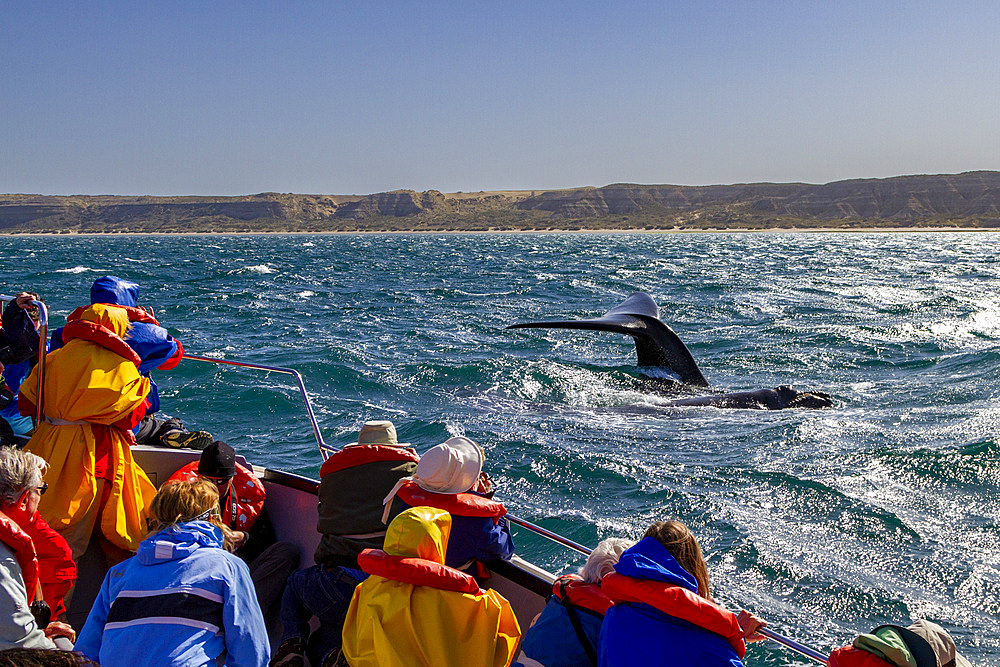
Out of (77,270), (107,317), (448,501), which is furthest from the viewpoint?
(77,270)

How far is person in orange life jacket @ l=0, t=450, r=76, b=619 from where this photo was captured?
385 centimetres

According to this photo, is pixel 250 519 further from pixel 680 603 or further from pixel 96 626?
pixel 680 603

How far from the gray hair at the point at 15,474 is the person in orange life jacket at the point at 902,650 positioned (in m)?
3.42

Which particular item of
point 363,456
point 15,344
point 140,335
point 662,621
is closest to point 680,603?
point 662,621

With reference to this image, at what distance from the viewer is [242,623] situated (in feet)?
11.1

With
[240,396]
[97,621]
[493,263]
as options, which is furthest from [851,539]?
[493,263]

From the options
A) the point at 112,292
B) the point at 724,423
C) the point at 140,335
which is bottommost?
the point at 724,423

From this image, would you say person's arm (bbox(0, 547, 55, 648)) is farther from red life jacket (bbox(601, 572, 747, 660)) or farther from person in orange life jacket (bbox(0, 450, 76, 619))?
red life jacket (bbox(601, 572, 747, 660))

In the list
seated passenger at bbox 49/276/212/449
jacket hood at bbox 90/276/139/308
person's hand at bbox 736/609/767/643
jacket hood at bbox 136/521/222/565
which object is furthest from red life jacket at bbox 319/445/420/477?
jacket hood at bbox 90/276/139/308

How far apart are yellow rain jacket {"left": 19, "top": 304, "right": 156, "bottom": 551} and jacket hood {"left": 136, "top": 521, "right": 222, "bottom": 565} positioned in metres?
1.71

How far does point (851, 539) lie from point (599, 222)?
189m

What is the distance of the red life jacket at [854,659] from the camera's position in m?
2.83

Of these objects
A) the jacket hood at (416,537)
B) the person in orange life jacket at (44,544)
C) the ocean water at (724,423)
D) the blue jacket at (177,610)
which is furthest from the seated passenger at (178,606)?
the ocean water at (724,423)

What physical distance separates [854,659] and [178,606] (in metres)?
2.44
